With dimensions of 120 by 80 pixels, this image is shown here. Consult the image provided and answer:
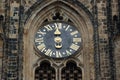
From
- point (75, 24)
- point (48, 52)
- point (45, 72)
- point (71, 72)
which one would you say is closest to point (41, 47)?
point (48, 52)

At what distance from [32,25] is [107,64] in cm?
347

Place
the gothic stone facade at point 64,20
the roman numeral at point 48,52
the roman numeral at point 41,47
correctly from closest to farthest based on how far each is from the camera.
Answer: the gothic stone facade at point 64,20, the roman numeral at point 48,52, the roman numeral at point 41,47

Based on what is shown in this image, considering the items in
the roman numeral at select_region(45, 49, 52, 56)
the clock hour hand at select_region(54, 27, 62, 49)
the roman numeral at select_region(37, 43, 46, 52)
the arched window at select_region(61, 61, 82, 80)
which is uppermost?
the clock hour hand at select_region(54, 27, 62, 49)

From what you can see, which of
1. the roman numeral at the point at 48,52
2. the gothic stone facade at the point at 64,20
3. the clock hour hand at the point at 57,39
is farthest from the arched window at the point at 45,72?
the clock hour hand at the point at 57,39

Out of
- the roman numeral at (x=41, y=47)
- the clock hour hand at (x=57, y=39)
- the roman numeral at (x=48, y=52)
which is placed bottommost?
the roman numeral at (x=48, y=52)

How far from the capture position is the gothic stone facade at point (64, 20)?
34438 mm

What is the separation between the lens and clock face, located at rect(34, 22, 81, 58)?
115 feet

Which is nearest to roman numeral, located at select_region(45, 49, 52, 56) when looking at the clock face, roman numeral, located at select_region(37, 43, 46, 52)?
the clock face

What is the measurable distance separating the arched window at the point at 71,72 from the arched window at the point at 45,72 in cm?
42

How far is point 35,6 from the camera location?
1406 inches

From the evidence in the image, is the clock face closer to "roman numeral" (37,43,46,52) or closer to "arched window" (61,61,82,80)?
"roman numeral" (37,43,46,52)

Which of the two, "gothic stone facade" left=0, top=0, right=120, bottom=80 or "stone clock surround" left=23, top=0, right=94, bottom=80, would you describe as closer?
"gothic stone facade" left=0, top=0, right=120, bottom=80

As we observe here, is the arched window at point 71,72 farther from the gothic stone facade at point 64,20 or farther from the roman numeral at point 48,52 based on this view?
the roman numeral at point 48,52

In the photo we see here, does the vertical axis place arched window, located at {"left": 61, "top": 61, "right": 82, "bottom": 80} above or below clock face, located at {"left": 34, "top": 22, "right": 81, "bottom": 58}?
below
